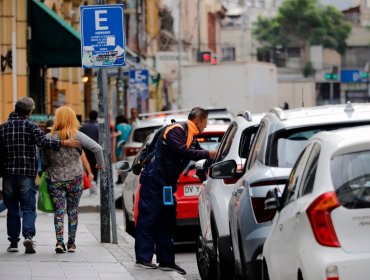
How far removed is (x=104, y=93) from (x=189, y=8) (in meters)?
80.1

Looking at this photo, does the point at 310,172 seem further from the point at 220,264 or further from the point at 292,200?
the point at 220,264

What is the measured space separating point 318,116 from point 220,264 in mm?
2019

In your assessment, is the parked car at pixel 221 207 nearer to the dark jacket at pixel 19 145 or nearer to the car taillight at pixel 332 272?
the dark jacket at pixel 19 145

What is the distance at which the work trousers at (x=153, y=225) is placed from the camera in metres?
13.8

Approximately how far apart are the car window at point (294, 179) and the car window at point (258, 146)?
60.3 inches

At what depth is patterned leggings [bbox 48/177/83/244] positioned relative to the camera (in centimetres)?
1503

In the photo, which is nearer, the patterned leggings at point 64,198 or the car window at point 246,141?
the car window at point 246,141

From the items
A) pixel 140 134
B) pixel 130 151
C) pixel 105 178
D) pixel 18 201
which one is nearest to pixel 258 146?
pixel 18 201

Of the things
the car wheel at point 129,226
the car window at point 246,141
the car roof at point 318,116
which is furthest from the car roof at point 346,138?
the car wheel at point 129,226

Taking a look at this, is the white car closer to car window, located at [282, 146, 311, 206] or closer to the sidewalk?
car window, located at [282, 146, 311, 206]

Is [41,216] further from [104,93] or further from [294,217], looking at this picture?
[294,217]

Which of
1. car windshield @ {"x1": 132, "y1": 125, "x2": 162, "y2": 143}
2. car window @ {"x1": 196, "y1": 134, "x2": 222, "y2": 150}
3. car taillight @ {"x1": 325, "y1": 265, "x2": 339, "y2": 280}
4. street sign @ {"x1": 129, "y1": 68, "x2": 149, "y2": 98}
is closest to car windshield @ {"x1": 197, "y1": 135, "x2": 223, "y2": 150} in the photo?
car window @ {"x1": 196, "y1": 134, "x2": 222, "y2": 150}

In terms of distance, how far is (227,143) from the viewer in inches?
522

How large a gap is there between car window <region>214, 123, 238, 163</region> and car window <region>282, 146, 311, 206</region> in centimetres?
413
